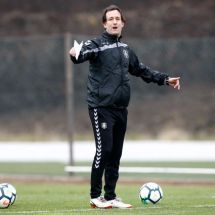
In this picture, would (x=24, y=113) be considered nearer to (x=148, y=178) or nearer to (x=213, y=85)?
(x=213, y=85)

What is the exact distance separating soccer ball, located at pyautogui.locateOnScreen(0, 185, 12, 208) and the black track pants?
2.97ft

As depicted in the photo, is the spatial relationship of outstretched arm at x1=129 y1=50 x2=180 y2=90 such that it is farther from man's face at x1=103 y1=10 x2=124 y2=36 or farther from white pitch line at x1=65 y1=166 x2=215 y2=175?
white pitch line at x1=65 y1=166 x2=215 y2=175

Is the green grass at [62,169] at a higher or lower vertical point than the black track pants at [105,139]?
lower

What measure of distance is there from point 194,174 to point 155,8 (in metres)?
13.1

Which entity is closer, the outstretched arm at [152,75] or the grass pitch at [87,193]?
the grass pitch at [87,193]

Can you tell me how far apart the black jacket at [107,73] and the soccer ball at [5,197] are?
1308mm

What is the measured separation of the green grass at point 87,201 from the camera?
30.0 feet

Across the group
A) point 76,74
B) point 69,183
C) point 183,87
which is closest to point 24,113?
point 76,74

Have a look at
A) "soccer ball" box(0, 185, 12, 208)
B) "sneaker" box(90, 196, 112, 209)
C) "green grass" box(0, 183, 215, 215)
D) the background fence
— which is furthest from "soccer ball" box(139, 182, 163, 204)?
the background fence

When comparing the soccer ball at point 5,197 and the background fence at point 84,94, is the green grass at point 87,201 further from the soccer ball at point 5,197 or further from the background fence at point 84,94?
the background fence at point 84,94

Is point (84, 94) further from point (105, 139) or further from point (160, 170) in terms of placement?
point (105, 139)

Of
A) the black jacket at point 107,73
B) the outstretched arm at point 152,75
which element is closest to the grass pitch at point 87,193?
the black jacket at point 107,73

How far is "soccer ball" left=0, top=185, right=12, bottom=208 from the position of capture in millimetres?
9555

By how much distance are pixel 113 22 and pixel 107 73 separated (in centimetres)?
56
